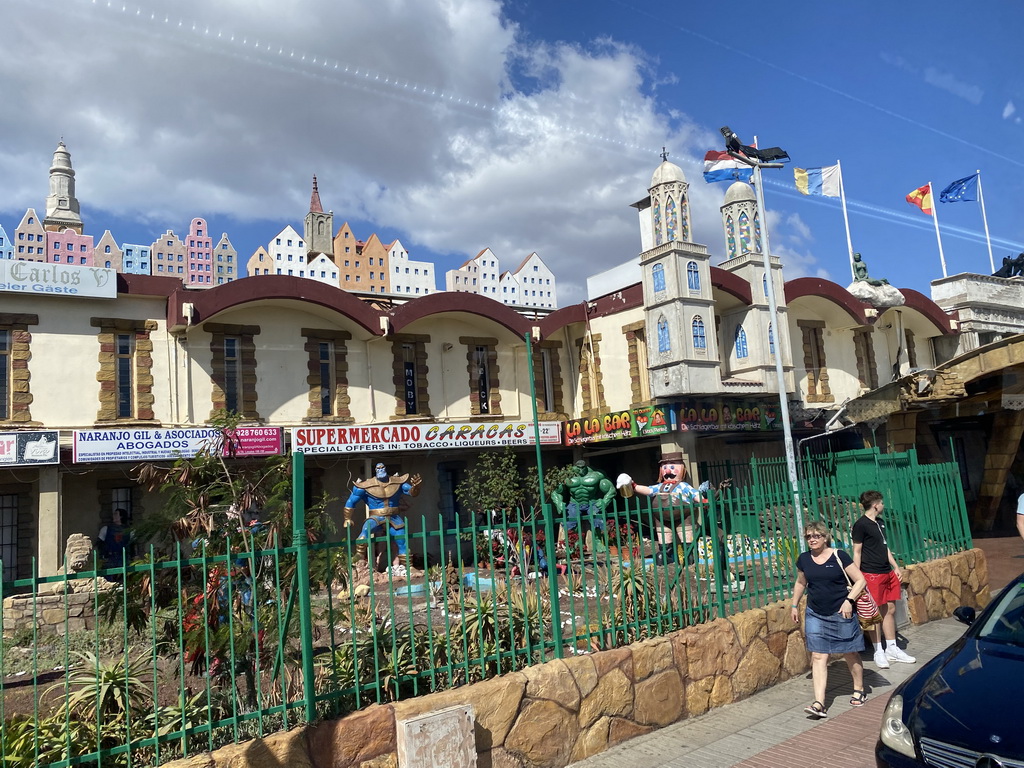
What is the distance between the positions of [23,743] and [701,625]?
575cm

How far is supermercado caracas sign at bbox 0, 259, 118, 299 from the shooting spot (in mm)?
15719

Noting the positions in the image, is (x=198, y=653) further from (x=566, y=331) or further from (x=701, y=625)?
(x=566, y=331)

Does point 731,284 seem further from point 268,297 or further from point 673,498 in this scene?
point 673,498

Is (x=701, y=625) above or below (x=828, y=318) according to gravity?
below

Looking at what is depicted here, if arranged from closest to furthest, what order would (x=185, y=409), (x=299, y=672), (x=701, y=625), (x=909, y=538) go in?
(x=299, y=672) → (x=701, y=625) → (x=909, y=538) → (x=185, y=409)

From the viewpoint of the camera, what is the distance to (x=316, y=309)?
19.0 metres

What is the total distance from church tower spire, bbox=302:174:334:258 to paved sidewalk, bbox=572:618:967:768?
43.8m

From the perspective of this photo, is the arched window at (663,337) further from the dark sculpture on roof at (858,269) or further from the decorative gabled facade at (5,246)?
the decorative gabled facade at (5,246)

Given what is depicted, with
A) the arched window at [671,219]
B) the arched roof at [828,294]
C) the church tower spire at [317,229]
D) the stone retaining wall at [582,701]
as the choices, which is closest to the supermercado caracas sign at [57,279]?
the arched window at [671,219]

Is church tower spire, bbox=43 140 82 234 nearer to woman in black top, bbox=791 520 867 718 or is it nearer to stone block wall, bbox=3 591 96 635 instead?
stone block wall, bbox=3 591 96 635

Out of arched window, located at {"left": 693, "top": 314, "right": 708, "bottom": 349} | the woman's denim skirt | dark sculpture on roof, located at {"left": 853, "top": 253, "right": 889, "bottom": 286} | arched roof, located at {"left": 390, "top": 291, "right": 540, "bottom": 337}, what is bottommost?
the woman's denim skirt

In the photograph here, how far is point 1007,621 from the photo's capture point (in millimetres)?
5676

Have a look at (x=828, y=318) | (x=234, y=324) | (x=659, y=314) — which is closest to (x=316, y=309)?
(x=234, y=324)

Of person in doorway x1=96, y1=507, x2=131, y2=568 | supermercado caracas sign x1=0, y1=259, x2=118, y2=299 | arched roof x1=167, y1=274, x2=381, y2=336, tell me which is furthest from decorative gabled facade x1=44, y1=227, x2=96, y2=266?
person in doorway x1=96, y1=507, x2=131, y2=568
